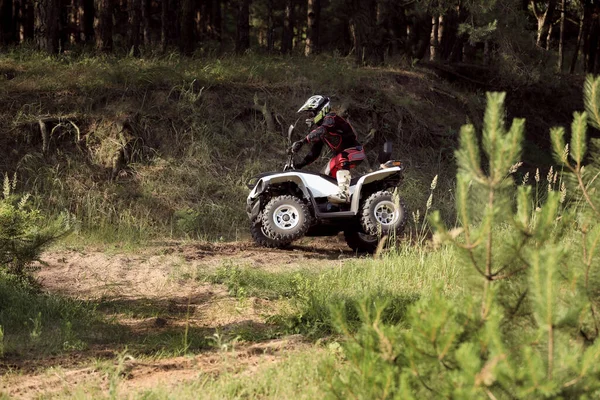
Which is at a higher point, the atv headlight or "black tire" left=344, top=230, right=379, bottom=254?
the atv headlight

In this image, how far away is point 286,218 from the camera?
10969 millimetres

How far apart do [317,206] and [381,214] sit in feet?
2.85

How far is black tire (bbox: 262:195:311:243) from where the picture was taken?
1086 cm

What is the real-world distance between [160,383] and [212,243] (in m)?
6.36

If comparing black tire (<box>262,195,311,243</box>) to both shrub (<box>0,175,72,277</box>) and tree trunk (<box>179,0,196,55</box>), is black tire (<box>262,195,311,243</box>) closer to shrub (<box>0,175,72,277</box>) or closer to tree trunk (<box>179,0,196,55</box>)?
shrub (<box>0,175,72,277</box>)

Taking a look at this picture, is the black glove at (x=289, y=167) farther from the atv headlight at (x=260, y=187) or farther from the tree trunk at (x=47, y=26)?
the tree trunk at (x=47, y=26)

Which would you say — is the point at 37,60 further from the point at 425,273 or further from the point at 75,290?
the point at 425,273

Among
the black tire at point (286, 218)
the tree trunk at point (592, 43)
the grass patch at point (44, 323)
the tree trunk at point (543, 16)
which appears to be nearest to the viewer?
the grass patch at point (44, 323)

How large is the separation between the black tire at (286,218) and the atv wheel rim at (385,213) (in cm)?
94

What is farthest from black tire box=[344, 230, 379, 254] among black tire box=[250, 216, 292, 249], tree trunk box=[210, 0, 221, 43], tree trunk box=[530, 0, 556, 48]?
tree trunk box=[210, 0, 221, 43]

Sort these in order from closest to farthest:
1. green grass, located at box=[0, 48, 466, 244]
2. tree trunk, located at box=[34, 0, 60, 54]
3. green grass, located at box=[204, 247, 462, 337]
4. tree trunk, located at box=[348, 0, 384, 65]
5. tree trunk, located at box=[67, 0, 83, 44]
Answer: green grass, located at box=[204, 247, 462, 337]
green grass, located at box=[0, 48, 466, 244]
tree trunk, located at box=[34, 0, 60, 54]
tree trunk, located at box=[348, 0, 384, 65]
tree trunk, located at box=[67, 0, 83, 44]

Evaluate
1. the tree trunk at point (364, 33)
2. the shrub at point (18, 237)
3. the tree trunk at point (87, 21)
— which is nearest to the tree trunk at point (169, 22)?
the tree trunk at point (87, 21)

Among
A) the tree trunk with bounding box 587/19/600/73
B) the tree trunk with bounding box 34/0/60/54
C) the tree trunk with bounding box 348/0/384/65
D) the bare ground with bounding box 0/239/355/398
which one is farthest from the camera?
the tree trunk with bounding box 587/19/600/73

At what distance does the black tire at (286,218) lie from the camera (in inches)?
428
